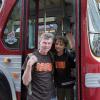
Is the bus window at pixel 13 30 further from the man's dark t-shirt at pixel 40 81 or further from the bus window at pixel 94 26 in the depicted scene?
the bus window at pixel 94 26

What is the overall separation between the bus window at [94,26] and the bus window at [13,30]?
1.23 meters

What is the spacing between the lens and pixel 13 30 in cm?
671

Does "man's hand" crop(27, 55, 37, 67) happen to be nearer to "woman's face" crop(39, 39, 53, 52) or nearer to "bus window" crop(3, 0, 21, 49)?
"woman's face" crop(39, 39, 53, 52)

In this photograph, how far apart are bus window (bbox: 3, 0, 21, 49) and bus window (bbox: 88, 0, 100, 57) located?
1227 millimetres

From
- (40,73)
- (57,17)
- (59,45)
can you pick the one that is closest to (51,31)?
(57,17)

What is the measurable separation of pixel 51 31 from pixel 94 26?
2.80ft

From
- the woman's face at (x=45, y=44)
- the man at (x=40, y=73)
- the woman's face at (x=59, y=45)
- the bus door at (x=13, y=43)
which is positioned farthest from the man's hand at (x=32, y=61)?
the bus door at (x=13, y=43)

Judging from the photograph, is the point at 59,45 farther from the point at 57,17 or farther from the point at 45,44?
the point at 57,17

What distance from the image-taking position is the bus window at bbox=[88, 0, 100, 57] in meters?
6.06

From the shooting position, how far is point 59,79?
6.21 metres

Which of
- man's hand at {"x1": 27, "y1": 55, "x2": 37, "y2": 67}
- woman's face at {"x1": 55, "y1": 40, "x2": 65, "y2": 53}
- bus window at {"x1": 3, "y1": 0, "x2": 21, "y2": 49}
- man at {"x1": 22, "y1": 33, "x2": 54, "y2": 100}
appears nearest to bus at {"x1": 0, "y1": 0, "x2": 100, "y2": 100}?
bus window at {"x1": 3, "y1": 0, "x2": 21, "y2": 49}

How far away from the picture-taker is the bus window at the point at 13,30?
6.62 metres

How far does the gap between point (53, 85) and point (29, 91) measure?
0.47m

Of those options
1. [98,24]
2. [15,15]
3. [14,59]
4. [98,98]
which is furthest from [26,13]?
[98,98]
